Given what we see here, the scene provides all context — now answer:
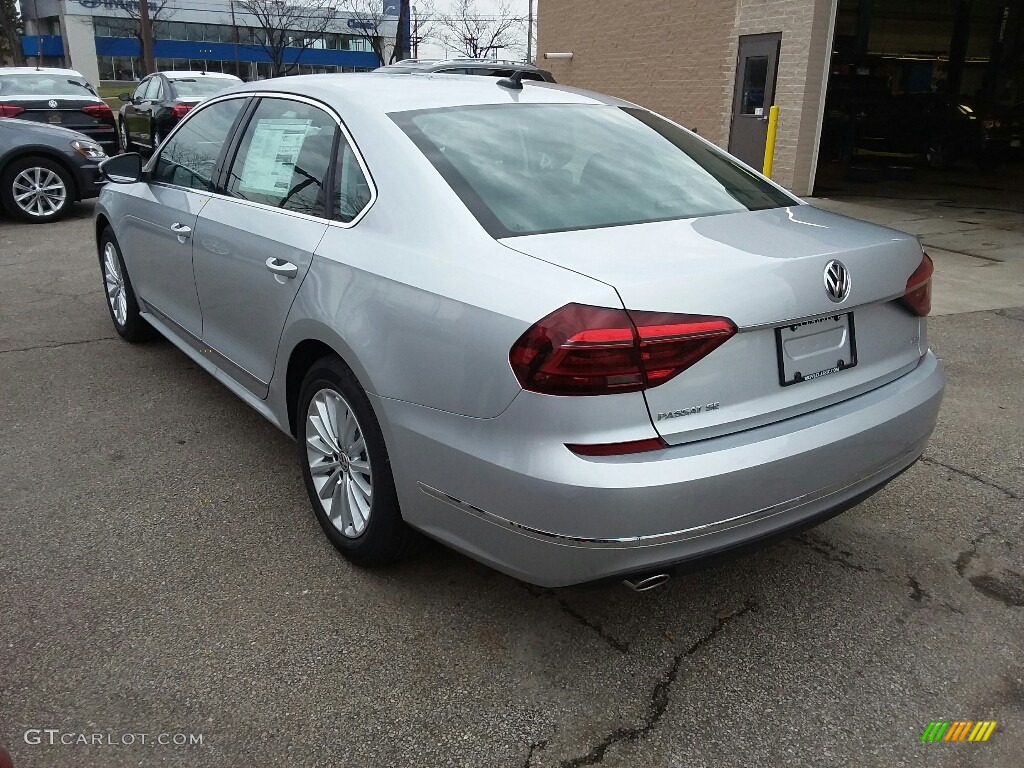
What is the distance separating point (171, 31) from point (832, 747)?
7162 cm

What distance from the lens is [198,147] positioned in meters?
4.33

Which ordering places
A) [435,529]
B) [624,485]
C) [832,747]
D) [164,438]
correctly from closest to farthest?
[624,485] → [832,747] → [435,529] → [164,438]

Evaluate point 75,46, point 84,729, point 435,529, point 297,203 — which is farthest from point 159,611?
point 75,46

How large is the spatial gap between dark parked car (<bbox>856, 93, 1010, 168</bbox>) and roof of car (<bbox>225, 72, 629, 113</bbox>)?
53.1 ft

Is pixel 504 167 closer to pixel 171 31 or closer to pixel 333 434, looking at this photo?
pixel 333 434

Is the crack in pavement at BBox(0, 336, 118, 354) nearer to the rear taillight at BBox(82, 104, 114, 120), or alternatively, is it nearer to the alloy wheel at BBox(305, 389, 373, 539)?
the alloy wheel at BBox(305, 389, 373, 539)

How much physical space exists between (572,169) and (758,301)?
971 millimetres

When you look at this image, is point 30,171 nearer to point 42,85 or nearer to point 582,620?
point 42,85

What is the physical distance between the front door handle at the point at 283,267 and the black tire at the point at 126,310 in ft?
7.78

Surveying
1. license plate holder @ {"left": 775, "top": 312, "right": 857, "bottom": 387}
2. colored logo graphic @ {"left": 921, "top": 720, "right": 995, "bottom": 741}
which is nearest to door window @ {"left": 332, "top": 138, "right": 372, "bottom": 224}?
license plate holder @ {"left": 775, "top": 312, "right": 857, "bottom": 387}

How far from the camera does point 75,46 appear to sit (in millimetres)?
59688

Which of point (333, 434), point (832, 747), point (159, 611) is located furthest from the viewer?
point (333, 434)

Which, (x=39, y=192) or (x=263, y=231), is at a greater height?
(x=263, y=231)

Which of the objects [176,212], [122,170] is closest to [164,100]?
[122,170]
